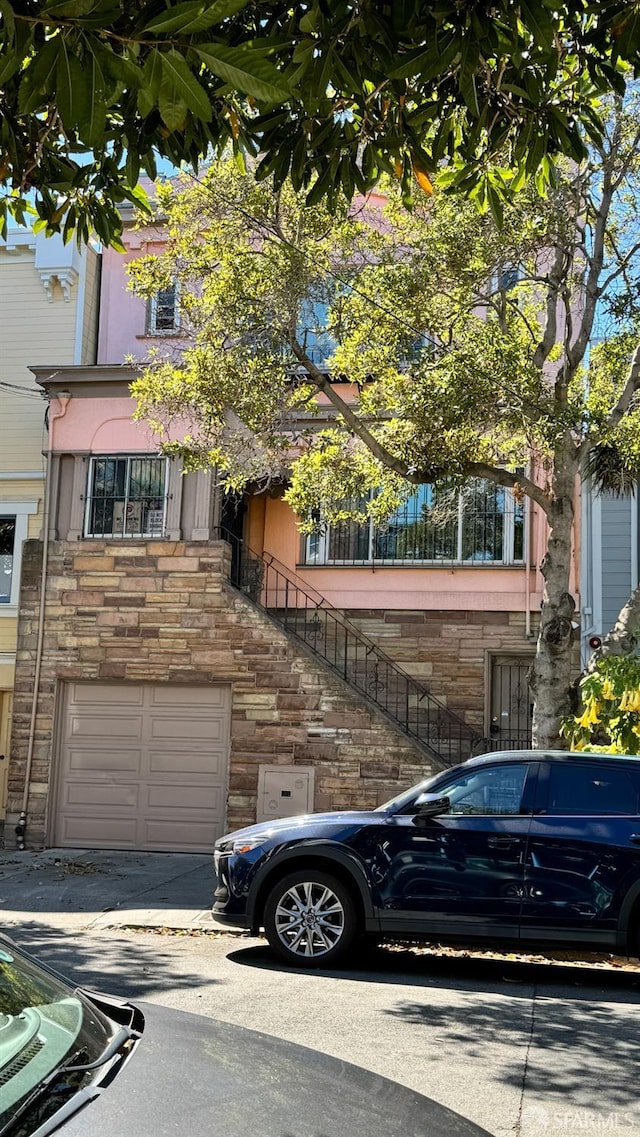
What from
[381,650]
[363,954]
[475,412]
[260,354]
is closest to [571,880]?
[363,954]

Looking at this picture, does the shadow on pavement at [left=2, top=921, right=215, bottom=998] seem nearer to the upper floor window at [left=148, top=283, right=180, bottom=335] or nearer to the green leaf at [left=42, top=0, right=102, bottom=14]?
the green leaf at [left=42, top=0, right=102, bottom=14]

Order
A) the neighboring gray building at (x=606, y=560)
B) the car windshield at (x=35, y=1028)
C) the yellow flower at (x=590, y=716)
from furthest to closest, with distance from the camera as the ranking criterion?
the neighboring gray building at (x=606, y=560) → the yellow flower at (x=590, y=716) → the car windshield at (x=35, y=1028)

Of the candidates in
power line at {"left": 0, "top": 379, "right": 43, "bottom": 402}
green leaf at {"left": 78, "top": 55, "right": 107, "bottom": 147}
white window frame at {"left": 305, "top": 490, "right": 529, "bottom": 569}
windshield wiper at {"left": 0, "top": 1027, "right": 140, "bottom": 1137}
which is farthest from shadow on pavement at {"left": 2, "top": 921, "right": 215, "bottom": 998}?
power line at {"left": 0, "top": 379, "right": 43, "bottom": 402}

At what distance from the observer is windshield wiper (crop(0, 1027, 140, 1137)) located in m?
2.33

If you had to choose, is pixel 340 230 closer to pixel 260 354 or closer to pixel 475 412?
pixel 260 354

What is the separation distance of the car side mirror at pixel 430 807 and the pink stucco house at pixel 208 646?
685cm

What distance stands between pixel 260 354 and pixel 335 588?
5.70 m

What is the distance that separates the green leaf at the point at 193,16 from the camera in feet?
10.7

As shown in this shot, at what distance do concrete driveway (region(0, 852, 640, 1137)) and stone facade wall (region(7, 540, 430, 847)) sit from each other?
15.0ft

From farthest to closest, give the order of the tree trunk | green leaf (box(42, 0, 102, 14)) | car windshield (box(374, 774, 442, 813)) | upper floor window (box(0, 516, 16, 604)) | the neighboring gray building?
upper floor window (box(0, 516, 16, 604)) → the neighboring gray building → the tree trunk → car windshield (box(374, 774, 442, 813)) → green leaf (box(42, 0, 102, 14))

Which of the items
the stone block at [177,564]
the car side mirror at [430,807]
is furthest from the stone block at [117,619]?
the car side mirror at [430,807]

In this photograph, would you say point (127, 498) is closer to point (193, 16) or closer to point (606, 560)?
A: point (606, 560)

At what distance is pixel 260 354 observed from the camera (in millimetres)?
11898

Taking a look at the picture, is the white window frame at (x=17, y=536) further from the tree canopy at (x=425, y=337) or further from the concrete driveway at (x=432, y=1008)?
the concrete driveway at (x=432, y=1008)
